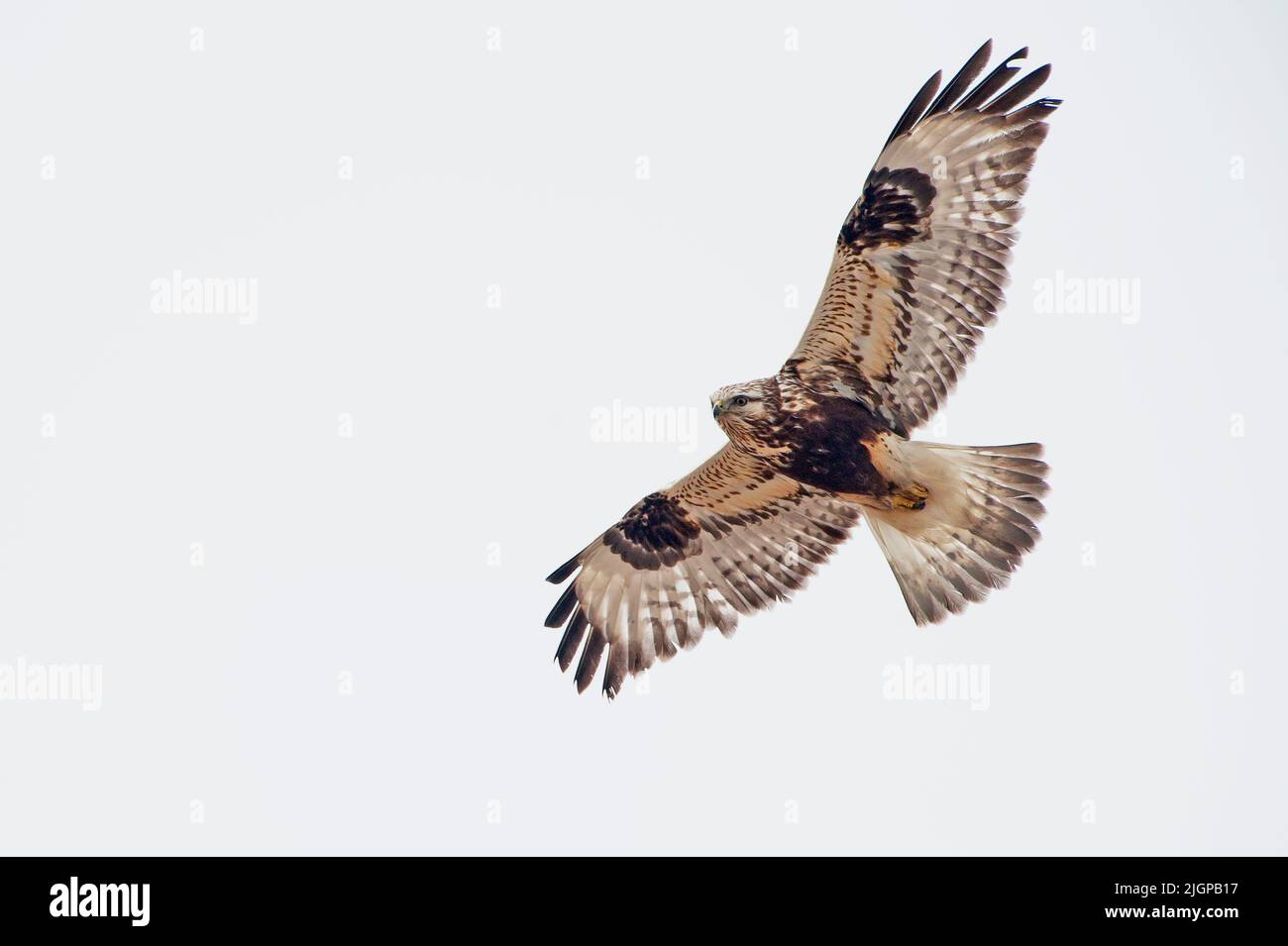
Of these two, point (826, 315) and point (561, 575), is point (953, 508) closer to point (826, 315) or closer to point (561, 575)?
point (826, 315)

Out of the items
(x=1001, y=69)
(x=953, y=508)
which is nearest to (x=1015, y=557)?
(x=953, y=508)

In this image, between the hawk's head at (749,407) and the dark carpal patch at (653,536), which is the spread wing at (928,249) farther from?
the dark carpal patch at (653,536)

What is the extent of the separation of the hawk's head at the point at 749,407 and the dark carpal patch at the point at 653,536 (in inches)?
50.2

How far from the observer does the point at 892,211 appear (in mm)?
11852

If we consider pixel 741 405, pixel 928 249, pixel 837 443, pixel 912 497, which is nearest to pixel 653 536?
pixel 741 405

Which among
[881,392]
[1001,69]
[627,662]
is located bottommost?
[627,662]

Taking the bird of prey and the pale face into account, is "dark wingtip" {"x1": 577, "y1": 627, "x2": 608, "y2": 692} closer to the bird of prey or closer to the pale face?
the bird of prey

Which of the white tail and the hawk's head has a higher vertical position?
the hawk's head

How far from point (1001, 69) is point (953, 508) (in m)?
3.03

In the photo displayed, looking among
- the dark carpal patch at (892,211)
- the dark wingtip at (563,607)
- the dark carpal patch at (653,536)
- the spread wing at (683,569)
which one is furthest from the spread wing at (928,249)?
the dark wingtip at (563,607)

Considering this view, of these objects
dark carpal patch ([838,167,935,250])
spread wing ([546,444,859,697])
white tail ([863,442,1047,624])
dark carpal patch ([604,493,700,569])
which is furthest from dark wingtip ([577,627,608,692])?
dark carpal patch ([838,167,935,250])

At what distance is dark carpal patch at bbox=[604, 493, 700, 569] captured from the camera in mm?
13102
